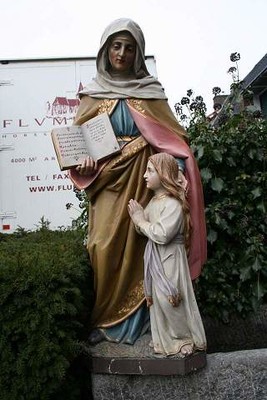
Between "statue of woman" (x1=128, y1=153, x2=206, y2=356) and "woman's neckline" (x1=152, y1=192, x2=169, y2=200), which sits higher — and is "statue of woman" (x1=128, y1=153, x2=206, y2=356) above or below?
below

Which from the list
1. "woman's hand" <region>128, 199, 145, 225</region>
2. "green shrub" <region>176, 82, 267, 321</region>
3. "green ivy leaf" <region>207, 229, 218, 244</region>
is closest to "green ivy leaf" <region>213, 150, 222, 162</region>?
"green shrub" <region>176, 82, 267, 321</region>

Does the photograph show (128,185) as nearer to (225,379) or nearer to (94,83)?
(94,83)

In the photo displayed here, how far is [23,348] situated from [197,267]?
3.62ft

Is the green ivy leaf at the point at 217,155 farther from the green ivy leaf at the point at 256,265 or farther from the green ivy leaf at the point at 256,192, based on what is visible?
the green ivy leaf at the point at 256,265

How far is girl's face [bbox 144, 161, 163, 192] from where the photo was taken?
114 inches

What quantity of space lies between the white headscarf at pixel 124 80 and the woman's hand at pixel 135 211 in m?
0.79

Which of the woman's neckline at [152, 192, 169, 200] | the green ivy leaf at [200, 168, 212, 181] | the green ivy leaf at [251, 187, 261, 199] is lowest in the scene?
the woman's neckline at [152, 192, 169, 200]

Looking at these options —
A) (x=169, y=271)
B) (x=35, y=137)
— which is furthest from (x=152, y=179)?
(x=35, y=137)

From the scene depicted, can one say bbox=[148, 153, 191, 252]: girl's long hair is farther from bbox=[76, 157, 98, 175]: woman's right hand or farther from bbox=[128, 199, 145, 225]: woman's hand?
bbox=[76, 157, 98, 175]: woman's right hand

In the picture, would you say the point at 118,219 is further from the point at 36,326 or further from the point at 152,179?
the point at 36,326

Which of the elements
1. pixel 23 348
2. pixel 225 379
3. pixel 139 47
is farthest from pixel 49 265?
pixel 139 47

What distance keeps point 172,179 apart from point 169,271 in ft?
1.81

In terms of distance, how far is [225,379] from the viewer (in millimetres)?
2699

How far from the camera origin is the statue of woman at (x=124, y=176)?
2953 millimetres
